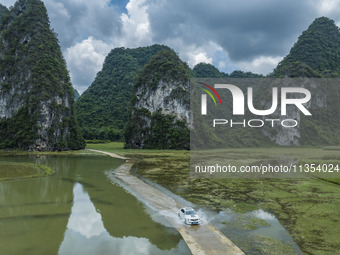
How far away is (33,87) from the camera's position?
3034 inches

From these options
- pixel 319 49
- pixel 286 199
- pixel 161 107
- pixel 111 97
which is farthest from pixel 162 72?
pixel 319 49

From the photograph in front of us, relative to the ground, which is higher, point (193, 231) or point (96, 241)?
point (193, 231)

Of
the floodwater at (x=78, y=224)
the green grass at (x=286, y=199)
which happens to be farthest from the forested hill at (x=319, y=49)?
the floodwater at (x=78, y=224)

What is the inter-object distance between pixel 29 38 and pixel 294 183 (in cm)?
8951

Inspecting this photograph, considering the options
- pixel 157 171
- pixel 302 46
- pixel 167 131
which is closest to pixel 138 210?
pixel 157 171

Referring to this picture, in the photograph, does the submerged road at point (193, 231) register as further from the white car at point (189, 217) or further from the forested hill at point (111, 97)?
the forested hill at point (111, 97)

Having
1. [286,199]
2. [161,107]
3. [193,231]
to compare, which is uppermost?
[161,107]

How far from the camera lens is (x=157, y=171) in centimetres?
3772

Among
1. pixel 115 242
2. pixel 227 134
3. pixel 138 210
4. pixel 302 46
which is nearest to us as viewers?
pixel 115 242

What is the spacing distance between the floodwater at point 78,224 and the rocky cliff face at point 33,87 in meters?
52.3

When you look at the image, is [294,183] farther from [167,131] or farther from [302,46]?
[302,46]

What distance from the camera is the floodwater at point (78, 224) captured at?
13.4 metres

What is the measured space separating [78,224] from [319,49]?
16405 centimetres

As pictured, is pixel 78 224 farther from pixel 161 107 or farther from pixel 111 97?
pixel 111 97
